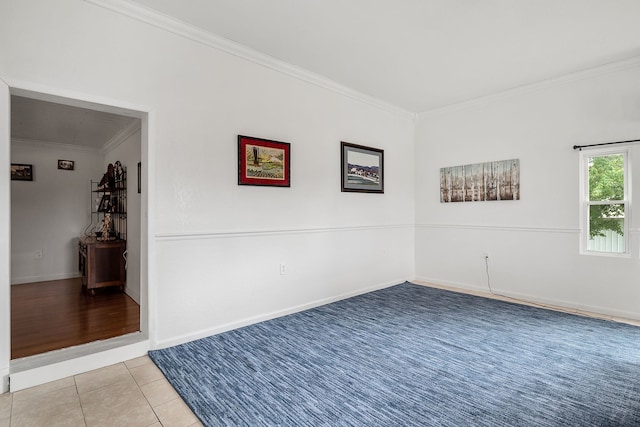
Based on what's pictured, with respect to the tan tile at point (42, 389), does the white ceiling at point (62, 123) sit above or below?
above

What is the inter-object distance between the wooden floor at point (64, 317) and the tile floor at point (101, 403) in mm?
643

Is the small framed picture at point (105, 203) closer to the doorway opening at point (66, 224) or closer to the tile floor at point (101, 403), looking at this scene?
the doorway opening at point (66, 224)

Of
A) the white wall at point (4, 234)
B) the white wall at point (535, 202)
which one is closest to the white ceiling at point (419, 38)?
the white wall at point (535, 202)

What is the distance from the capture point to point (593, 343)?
113 inches

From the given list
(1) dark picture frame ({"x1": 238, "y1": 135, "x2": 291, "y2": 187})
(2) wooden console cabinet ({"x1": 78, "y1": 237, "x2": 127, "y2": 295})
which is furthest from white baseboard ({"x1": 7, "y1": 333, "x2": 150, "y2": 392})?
(2) wooden console cabinet ({"x1": 78, "y1": 237, "x2": 127, "y2": 295})

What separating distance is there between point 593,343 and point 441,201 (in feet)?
8.79

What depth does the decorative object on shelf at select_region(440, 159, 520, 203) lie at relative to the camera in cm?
441

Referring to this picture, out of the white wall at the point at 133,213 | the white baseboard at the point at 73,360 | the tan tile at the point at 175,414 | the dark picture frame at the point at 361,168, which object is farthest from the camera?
the dark picture frame at the point at 361,168

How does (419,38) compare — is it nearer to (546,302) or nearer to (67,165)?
(546,302)

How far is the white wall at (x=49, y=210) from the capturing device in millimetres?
5512

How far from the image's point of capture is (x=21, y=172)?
18.1ft

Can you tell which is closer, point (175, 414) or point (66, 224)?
point (175, 414)

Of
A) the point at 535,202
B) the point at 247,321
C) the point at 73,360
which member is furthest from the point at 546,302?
the point at 73,360

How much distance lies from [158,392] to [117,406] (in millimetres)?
230
